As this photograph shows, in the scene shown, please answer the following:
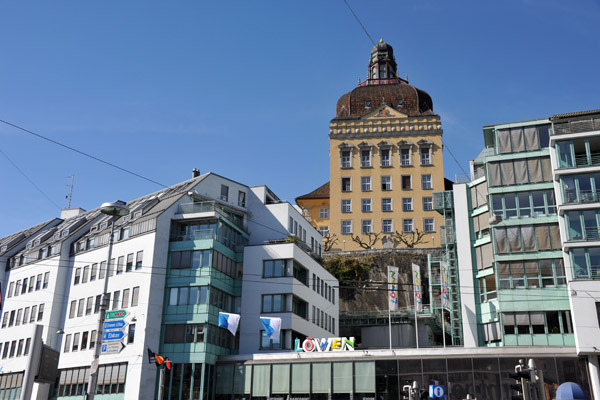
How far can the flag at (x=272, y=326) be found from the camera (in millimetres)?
52844

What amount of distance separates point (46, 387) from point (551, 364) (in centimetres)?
4346

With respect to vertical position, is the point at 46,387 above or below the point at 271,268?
below

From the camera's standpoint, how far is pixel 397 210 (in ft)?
299

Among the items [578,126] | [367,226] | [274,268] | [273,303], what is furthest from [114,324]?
[367,226]

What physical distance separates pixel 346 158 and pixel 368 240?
13.1 metres

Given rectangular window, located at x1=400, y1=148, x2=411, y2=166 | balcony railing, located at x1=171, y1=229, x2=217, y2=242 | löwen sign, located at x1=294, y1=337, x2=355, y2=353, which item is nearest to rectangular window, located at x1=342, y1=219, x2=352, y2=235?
rectangular window, located at x1=400, y1=148, x2=411, y2=166

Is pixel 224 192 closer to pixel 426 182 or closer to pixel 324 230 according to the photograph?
pixel 324 230

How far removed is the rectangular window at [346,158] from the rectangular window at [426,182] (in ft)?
35.7

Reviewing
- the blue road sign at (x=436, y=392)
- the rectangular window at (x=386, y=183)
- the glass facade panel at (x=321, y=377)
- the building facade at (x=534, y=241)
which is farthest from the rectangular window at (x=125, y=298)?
the rectangular window at (x=386, y=183)

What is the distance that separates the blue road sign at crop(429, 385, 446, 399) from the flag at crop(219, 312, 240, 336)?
16575mm

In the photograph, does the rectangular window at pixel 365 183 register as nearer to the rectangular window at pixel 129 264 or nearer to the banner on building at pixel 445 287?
the banner on building at pixel 445 287

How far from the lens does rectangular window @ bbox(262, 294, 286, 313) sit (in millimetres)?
55500

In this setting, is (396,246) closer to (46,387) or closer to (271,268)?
(271,268)

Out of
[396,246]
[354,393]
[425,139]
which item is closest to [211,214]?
[354,393]
